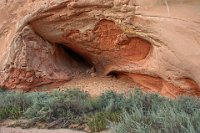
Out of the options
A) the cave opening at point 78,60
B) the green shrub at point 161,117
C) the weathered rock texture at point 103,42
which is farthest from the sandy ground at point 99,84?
the green shrub at point 161,117

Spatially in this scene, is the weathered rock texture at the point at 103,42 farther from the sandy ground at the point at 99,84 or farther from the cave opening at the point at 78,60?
the sandy ground at the point at 99,84

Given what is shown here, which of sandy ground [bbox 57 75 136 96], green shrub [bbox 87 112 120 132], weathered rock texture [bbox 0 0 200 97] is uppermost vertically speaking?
weathered rock texture [bbox 0 0 200 97]

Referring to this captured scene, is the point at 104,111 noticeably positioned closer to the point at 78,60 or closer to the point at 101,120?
the point at 101,120

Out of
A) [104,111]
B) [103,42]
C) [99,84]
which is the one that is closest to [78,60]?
[99,84]

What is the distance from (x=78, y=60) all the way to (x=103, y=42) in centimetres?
203

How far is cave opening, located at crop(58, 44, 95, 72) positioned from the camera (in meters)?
10.6

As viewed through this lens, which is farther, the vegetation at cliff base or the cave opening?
the cave opening

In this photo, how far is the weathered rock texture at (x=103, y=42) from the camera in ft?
23.5

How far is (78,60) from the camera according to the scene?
1092 centimetres

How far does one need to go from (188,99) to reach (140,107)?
79cm

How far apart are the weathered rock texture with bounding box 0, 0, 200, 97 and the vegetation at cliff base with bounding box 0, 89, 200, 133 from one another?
2.66ft

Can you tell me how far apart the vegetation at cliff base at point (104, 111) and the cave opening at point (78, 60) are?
8.52 feet

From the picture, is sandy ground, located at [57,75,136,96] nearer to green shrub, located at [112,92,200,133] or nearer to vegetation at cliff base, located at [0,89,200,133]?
vegetation at cliff base, located at [0,89,200,133]

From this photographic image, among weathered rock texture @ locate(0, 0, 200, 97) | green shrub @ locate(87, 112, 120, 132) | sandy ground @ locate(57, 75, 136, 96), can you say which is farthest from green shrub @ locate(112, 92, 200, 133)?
sandy ground @ locate(57, 75, 136, 96)
